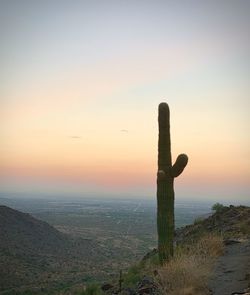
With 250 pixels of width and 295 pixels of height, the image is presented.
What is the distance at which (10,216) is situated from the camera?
66.2 metres

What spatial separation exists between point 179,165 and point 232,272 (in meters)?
4.38

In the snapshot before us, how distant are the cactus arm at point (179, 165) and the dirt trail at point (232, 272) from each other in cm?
356

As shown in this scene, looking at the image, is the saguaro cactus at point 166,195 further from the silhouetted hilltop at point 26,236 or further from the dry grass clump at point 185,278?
the silhouetted hilltop at point 26,236

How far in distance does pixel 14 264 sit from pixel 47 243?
53.2ft

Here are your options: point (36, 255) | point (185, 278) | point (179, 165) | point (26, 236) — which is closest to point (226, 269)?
point (185, 278)

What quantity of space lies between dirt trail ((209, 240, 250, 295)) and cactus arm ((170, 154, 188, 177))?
3562 mm

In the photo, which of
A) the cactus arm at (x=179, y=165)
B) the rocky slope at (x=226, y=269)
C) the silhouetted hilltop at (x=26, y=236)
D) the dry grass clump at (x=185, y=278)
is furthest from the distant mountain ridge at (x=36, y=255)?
the dry grass clump at (x=185, y=278)

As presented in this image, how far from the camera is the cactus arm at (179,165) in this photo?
16109 mm

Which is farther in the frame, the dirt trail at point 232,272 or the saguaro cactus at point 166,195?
the saguaro cactus at point 166,195

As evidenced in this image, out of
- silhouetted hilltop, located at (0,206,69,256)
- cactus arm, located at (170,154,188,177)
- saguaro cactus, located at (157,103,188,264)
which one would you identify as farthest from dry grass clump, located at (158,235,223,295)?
silhouetted hilltop, located at (0,206,69,256)

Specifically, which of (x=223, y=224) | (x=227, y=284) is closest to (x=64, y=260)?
(x=223, y=224)

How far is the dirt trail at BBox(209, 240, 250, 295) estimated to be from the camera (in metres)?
11.6

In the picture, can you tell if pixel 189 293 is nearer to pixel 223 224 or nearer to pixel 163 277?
pixel 163 277

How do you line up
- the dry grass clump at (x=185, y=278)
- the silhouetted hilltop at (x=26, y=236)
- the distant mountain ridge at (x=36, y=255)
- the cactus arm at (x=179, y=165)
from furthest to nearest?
the silhouetted hilltop at (x=26, y=236) → the distant mountain ridge at (x=36, y=255) → the cactus arm at (x=179, y=165) → the dry grass clump at (x=185, y=278)
